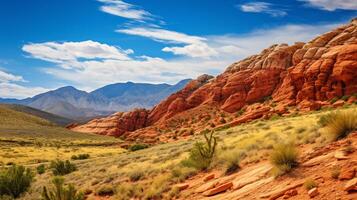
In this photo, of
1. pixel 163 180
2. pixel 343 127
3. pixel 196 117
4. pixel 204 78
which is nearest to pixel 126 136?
pixel 196 117

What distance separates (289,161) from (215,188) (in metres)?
2.63

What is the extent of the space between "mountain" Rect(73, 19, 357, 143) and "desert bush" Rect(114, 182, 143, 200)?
46.3 metres

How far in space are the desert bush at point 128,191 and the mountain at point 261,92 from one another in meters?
46.3

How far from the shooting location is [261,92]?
81.1 meters

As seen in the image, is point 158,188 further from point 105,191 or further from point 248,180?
point 248,180

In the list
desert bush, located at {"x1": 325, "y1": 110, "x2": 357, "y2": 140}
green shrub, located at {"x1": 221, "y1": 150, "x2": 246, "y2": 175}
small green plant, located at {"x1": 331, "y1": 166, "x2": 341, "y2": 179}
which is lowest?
green shrub, located at {"x1": 221, "y1": 150, "x2": 246, "y2": 175}

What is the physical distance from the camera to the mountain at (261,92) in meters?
64.4

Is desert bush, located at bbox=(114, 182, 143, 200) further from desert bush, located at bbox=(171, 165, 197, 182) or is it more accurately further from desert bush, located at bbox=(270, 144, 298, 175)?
desert bush, located at bbox=(270, 144, 298, 175)

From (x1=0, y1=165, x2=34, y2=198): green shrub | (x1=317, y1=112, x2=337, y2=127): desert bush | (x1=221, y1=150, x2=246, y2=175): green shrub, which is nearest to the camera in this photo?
(x1=317, y1=112, x2=337, y2=127): desert bush

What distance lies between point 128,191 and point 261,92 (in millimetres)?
67118

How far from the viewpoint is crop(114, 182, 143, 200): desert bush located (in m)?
16.7

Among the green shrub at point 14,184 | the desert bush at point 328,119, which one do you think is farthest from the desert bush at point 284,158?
the green shrub at point 14,184

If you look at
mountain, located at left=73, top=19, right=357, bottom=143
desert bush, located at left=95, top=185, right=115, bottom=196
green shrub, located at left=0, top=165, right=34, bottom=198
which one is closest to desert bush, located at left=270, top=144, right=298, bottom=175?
desert bush, located at left=95, top=185, right=115, bottom=196

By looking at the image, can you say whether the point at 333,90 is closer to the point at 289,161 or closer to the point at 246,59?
the point at 246,59
